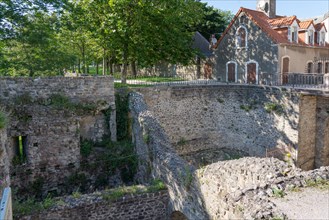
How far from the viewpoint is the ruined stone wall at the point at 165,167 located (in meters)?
9.05

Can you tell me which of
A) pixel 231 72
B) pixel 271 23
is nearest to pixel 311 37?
pixel 271 23

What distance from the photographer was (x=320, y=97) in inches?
642

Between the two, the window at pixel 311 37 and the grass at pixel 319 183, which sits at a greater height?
the window at pixel 311 37

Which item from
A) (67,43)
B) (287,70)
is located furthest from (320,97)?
(67,43)

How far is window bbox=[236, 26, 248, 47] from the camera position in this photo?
71.1 feet

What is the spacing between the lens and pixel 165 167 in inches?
399

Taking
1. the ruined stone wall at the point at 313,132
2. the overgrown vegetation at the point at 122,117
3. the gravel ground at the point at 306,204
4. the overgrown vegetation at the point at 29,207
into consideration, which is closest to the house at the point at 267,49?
the ruined stone wall at the point at 313,132

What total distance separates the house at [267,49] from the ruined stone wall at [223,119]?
106 inches

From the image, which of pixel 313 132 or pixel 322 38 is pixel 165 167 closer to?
pixel 313 132

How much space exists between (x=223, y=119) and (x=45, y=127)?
11060mm

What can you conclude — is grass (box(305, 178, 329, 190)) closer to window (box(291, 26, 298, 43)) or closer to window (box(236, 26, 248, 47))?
window (box(236, 26, 248, 47))

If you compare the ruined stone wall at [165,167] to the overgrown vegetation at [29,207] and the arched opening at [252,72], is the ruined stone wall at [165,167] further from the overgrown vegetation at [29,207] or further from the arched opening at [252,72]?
the arched opening at [252,72]

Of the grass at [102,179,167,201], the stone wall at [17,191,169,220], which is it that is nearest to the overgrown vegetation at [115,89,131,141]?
the grass at [102,179,167,201]

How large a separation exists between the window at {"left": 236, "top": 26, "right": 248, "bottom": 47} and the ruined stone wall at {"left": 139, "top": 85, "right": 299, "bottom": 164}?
4.49 metres
